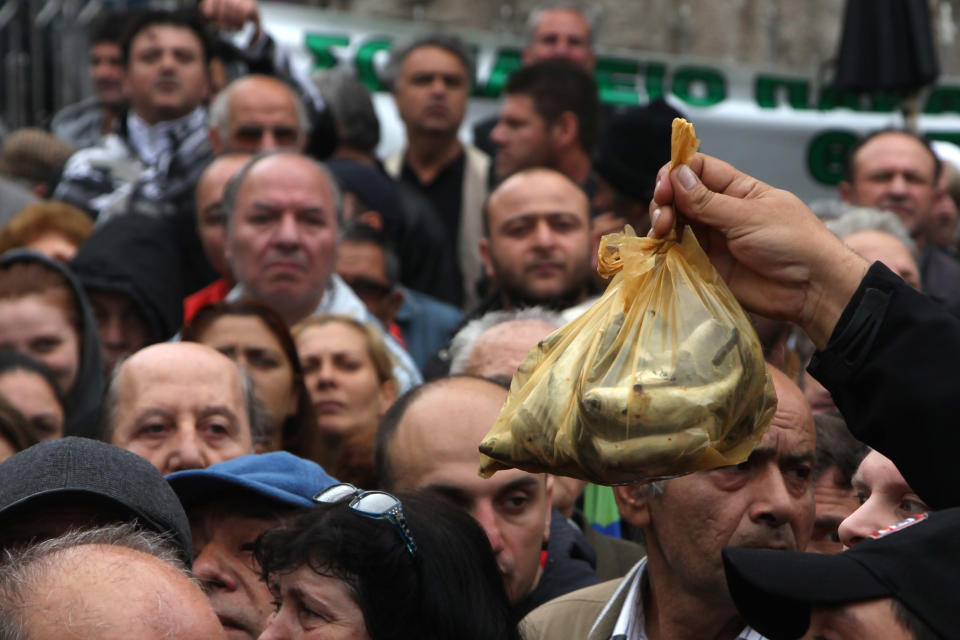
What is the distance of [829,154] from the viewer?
962cm

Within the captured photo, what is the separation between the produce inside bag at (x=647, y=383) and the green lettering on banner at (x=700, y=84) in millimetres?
7525

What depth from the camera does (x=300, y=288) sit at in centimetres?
576

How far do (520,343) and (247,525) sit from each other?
1459mm

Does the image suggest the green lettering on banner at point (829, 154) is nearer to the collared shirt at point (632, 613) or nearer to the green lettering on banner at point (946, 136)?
the green lettering on banner at point (946, 136)

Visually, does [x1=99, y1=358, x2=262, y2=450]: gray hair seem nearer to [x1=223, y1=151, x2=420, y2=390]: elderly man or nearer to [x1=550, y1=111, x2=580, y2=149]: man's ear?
[x1=223, y1=151, x2=420, y2=390]: elderly man

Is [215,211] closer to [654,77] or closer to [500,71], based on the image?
[500,71]

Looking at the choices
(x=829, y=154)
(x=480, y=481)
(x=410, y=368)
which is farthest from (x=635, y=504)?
(x=829, y=154)

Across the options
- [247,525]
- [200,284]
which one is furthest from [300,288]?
[247,525]

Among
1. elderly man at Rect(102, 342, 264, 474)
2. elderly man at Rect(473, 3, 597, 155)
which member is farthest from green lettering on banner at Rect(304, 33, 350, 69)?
elderly man at Rect(102, 342, 264, 474)

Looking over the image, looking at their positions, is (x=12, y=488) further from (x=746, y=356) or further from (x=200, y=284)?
(x=200, y=284)

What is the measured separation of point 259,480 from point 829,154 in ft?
22.5

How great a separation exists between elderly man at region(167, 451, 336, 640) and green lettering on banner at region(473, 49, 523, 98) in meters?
6.15

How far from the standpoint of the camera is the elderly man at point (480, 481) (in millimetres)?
3744

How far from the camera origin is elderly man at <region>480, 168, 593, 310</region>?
5.95 m
